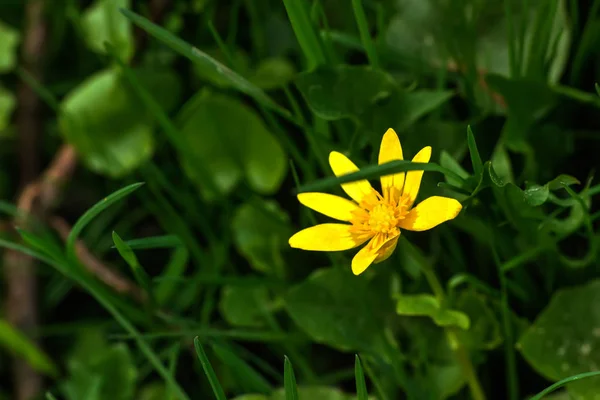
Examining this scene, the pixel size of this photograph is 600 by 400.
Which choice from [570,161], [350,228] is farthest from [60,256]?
[570,161]

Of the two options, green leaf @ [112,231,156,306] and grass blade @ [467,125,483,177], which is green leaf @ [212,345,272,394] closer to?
green leaf @ [112,231,156,306]

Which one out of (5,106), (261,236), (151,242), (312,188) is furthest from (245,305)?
(5,106)

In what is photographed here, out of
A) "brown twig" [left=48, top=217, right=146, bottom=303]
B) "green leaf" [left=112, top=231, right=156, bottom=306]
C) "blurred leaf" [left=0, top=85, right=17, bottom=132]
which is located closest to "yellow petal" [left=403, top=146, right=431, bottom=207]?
"green leaf" [left=112, top=231, right=156, bottom=306]

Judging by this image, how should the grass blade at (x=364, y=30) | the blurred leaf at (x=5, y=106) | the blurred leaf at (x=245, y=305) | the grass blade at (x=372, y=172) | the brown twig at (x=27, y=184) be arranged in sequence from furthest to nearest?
the blurred leaf at (x=5, y=106) → the brown twig at (x=27, y=184) → the blurred leaf at (x=245, y=305) → the grass blade at (x=364, y=30) → the grass blade at (x=372, y=172)

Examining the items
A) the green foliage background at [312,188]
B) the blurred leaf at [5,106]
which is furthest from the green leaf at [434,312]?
the blurred leaf at [5,106]

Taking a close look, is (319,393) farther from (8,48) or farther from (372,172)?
(8,48)

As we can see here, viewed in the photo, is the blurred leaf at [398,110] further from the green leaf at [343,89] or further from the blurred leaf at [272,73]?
the blurred leaf at [272,73]
